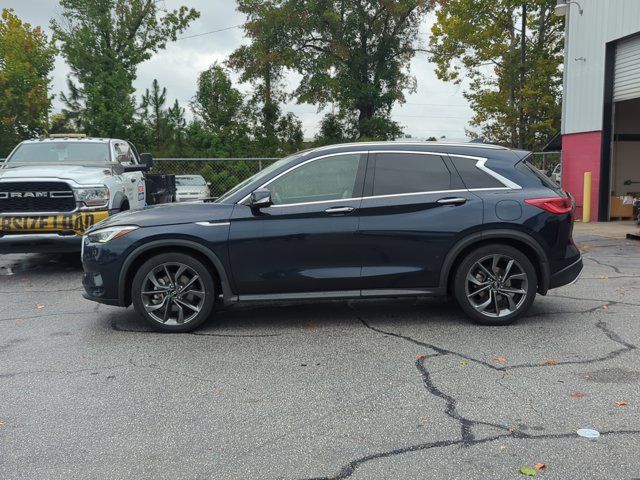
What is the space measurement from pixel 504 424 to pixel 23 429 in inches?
116

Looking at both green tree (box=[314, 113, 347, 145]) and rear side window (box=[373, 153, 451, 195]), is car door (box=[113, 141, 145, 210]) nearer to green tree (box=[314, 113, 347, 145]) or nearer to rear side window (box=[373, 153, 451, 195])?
rear side window (box=[373, 153, 451, 195])

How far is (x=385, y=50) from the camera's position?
117ft

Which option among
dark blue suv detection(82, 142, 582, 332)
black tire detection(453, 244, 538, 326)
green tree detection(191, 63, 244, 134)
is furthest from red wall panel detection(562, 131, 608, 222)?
green tree detection(191, 63, 244, 134)

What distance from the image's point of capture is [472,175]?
5973 mm

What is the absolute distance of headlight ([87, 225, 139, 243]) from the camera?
18.9 feet

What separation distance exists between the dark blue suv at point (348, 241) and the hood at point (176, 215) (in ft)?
0.05

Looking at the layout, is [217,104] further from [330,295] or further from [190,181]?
[330,295]

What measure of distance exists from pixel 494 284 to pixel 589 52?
1327 centimetres

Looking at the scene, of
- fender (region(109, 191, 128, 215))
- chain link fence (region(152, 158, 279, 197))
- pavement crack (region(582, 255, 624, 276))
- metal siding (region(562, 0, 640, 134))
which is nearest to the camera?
pavement crack (region(582, 255, 624, 276))

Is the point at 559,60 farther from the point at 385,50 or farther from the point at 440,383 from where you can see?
the point at 440,383

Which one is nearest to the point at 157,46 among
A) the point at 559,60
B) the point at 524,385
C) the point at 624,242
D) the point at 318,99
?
the point at 318,99

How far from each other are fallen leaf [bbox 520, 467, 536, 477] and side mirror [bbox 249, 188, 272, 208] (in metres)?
3.31

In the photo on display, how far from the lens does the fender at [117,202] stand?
9281mm

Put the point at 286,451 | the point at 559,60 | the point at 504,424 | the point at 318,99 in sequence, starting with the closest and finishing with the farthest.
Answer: the point at 286,451, the point at 504,424, the point at 559,60, the point at 318,99
